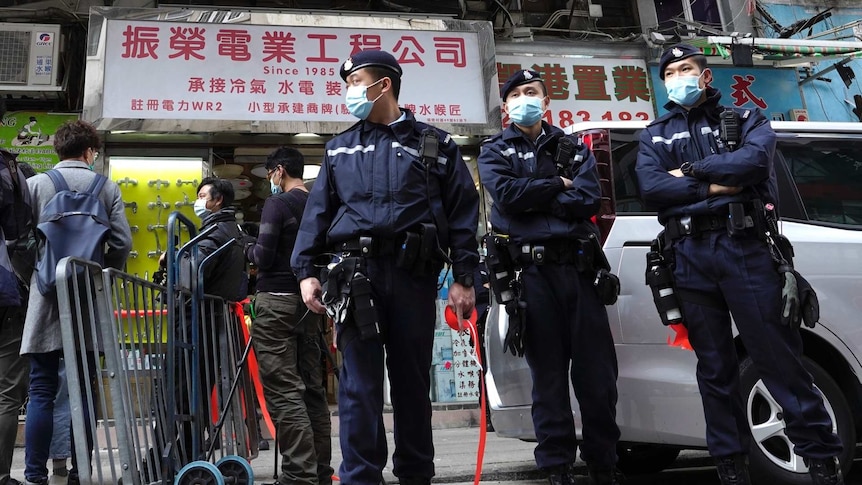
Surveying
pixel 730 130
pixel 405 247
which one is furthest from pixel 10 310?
pixel 730 130

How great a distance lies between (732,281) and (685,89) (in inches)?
38.6

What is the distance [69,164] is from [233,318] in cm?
140

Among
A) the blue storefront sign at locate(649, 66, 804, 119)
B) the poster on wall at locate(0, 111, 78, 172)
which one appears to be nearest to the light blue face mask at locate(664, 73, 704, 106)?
the blue storefront sign at locate(649, 66, 804, 119)

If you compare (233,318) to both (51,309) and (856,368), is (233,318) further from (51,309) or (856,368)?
(856,368)

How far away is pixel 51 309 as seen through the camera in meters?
3.94

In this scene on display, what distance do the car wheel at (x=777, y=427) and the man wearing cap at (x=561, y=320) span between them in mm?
714

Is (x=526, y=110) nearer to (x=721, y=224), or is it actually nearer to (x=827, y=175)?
(x=721, y=224)

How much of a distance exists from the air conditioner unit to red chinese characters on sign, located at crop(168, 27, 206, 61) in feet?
4.85

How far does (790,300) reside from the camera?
123 inches

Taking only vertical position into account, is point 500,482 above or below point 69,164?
below

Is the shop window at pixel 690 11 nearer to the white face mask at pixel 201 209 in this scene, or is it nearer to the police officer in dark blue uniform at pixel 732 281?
the white face mask at pixel 201 209

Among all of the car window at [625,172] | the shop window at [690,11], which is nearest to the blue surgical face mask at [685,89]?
the car window at [625,172]

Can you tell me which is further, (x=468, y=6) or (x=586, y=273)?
(x=468, y=6)

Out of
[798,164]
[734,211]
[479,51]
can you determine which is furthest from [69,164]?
[479,51]
